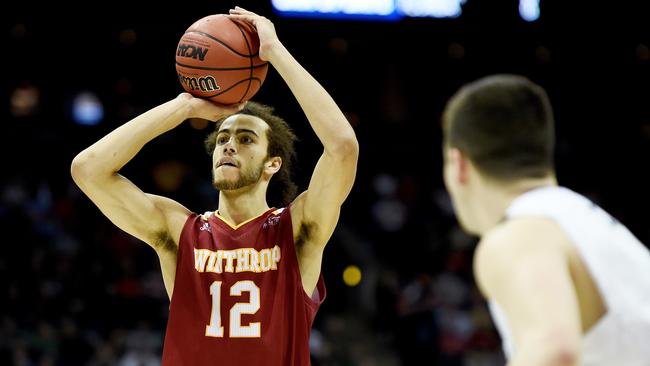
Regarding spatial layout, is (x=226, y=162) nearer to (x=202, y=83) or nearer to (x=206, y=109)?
(x=206, y=109)

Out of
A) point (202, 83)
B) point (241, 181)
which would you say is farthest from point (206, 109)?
point (241, 181)

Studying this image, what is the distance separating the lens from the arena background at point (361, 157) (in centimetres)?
1170

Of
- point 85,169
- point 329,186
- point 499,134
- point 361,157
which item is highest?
point 361,157

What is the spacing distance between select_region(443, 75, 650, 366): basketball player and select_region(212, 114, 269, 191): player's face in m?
2.26

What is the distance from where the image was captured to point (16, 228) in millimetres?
12102

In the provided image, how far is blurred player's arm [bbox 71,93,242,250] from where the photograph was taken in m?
4.29

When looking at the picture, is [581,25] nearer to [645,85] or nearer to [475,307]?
[645,85]

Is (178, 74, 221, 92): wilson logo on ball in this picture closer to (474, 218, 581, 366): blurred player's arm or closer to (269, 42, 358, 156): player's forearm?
(269, 42, 358, 156): player's forearm

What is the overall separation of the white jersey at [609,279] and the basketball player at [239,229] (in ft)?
6.73

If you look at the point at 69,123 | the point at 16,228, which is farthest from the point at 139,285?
the point at 69,123

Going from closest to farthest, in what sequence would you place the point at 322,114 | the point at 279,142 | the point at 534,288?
the point at 534,288, the point at 322,114, the point at 279,142

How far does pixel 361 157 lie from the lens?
47.0 feet

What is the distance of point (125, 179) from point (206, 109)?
54 cm

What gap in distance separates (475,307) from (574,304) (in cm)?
1074
